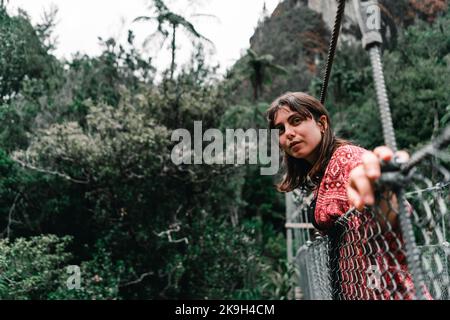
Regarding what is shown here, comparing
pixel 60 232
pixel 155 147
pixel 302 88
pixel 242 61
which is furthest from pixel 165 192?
pixel 302 88

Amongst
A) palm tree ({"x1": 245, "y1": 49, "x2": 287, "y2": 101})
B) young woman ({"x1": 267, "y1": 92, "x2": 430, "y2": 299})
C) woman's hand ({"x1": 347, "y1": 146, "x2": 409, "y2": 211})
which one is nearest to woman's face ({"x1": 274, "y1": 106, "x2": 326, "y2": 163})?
young woman ({"x1": 267, "y1": 92, "x2": 430, "y2": 299})

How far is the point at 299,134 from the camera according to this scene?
1.13m

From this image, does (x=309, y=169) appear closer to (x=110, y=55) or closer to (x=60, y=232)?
(x=60, y=232)

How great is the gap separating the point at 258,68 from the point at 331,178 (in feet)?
A: 47.8

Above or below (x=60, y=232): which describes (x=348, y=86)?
above

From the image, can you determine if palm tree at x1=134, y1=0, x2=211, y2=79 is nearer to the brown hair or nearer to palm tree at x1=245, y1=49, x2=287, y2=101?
palm tree at x1=245, y1=49, x2=287, y2=101

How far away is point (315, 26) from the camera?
2095 cm

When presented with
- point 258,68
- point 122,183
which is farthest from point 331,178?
point 258,68

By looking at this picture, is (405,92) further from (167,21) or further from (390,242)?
(390,242)

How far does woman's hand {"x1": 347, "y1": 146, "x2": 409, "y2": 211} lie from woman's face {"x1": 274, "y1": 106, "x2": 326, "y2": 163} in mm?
548

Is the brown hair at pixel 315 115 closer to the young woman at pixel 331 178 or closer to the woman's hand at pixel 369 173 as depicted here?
the young woman at pixel 331 178

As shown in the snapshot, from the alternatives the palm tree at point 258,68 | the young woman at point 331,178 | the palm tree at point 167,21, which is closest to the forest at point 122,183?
the palm tree at point 167,21
